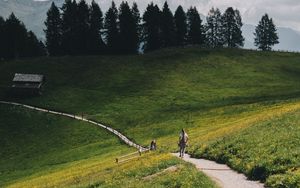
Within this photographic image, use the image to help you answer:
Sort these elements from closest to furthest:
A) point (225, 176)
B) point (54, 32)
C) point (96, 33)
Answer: point (225, 176) → point (96, 33) → point (54, 32)

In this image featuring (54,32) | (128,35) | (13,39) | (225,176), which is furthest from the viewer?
(54,32)

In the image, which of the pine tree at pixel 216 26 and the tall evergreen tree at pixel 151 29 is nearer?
the tall evergreen tree at pixel 151 29

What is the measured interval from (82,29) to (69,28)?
18.7 feet

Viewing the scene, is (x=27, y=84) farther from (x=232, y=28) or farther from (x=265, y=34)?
(x=265, y=34)

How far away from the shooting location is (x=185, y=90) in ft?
372

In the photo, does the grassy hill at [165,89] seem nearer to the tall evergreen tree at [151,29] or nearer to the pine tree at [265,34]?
the tall evergreen tree at [151,29]

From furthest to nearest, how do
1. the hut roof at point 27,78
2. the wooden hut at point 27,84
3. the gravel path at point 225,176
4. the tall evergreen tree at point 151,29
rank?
the tall evergreen tree at point 151,29
the hut roof at point 27,78
the wooden hut at point 27,84
the gravel path at point 225,176

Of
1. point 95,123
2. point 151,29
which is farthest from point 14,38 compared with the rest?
point 95,123

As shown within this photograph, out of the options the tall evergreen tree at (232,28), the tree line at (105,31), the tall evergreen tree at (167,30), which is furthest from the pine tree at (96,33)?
the tall evergreen tree at (232,28)

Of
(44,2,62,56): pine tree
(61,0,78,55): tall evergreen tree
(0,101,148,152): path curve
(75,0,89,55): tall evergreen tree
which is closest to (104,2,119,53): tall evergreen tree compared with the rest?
Result: (75,0,89,55): tall evergreen tree

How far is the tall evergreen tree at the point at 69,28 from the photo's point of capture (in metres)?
154

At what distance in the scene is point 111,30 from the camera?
508 feet

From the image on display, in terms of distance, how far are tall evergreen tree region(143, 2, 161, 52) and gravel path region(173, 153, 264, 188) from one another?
121852 mm

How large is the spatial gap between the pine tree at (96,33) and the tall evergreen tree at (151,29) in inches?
551
